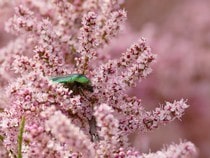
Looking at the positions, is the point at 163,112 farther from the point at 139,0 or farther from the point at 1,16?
the point at 139,0

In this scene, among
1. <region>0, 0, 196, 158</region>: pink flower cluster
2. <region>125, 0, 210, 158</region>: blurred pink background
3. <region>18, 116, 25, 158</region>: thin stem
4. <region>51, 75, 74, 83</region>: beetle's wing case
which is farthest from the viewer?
<region>125, 0, 210, 158</region>: blurred pink background

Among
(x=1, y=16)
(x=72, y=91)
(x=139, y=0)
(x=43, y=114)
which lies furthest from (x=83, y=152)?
(x=139, y=0)

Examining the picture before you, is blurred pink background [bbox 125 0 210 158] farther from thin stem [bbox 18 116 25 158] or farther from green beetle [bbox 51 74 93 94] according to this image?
thin stem [bbox 18 116 25 158]

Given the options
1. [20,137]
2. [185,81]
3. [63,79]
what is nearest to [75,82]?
[63,79]

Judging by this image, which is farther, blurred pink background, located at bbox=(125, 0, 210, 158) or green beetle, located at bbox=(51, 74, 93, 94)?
blurred pink background, located at bbox=(125, 0, 210, 158)

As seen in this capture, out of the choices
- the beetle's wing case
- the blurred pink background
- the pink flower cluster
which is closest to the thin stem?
the pink flower cluster

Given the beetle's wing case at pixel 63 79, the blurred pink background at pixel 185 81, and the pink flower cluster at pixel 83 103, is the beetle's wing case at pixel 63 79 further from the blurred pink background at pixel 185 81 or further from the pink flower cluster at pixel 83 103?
the blurred pink background at pixel 185 81

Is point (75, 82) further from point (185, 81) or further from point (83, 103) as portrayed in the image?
point (185, 81)
